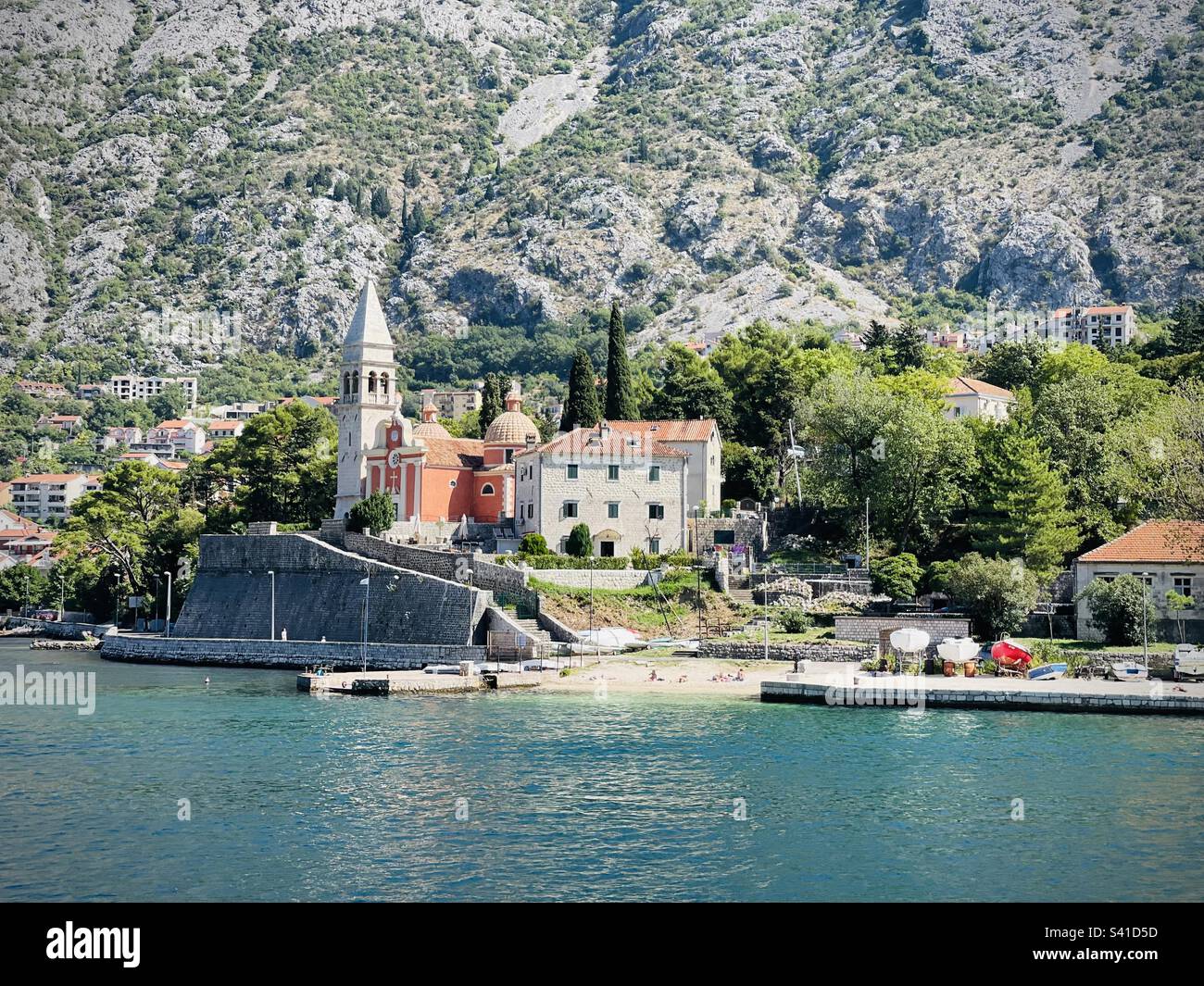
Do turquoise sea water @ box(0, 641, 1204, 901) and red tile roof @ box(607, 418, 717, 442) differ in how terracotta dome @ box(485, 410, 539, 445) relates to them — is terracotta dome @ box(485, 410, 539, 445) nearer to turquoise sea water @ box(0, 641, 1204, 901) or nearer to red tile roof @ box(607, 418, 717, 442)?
red tile roof @ box(607, 418, 717, 442)

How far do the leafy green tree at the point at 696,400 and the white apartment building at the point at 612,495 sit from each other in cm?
1169

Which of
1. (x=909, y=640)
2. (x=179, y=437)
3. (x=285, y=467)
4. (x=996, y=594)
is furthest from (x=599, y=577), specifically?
(x=179, y=437)

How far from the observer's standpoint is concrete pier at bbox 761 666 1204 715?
151 ft

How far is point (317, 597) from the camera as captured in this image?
228ft

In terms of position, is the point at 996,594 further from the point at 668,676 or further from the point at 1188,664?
the point at 668,676

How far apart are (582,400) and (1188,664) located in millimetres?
40584

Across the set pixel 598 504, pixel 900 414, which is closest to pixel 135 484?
pixel 598 504

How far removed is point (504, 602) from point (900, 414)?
22321mm

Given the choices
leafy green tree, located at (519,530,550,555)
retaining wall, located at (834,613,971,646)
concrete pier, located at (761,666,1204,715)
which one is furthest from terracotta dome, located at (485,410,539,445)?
concrete pier, located at (761,666,1204,715)

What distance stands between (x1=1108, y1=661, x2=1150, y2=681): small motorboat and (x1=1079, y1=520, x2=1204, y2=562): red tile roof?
694cm

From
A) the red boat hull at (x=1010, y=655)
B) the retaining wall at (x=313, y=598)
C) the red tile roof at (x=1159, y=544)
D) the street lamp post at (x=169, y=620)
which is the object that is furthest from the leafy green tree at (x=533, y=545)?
the red tile roof at (x=1159, y=544)

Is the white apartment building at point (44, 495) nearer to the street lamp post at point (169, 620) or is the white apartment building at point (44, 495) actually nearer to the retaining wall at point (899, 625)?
the street lamp post at point (169, 620)

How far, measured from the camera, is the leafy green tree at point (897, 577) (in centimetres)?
6188
